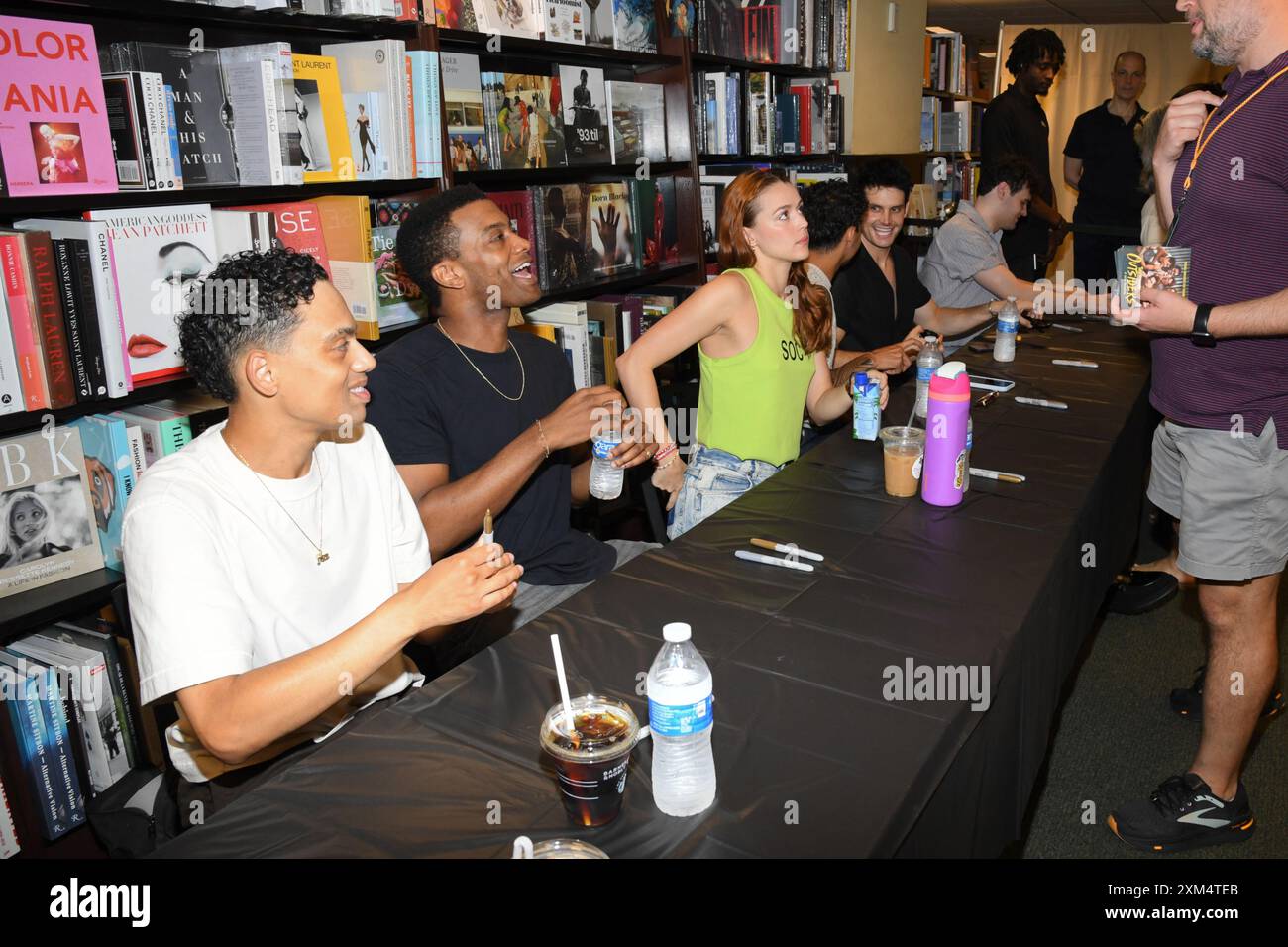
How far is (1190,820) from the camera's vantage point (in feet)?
6.47

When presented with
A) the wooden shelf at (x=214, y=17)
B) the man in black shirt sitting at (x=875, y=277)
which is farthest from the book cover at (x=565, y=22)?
the man in black shirt sitting at (x=875, y=277)

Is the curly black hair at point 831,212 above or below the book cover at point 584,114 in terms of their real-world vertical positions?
below

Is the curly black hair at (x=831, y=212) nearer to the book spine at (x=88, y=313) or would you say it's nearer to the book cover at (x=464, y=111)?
the book cover at (x=464, y=111)

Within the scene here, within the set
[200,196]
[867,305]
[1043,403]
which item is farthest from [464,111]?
[1043,403]

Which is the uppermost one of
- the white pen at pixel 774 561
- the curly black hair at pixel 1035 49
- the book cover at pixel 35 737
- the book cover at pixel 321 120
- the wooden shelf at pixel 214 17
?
the curly black hair at pixel 1035 49

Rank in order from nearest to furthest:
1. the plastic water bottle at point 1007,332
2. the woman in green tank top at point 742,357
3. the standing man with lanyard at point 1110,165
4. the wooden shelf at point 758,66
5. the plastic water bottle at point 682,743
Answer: the plastic water bottle at point 682,743, the woman in green tank top at point 742,357, the plastic water bottle at point 1007,332, the wooden shelf at point 758,66, the standing man with lanyard at point 1110,165

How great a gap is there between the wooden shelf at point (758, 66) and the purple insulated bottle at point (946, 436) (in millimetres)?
2286

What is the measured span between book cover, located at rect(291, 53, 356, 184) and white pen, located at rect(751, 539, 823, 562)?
1452 mm

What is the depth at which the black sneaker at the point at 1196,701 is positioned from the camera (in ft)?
8.07

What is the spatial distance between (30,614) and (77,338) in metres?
0.55

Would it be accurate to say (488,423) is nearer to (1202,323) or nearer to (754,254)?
(754,254)

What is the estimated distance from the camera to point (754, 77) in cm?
396

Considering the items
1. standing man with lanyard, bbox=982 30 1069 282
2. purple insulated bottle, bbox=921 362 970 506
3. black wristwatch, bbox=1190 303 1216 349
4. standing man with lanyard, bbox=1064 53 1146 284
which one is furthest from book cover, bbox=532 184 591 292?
standing man with lanyard, bbox=1064 53 1146 284
